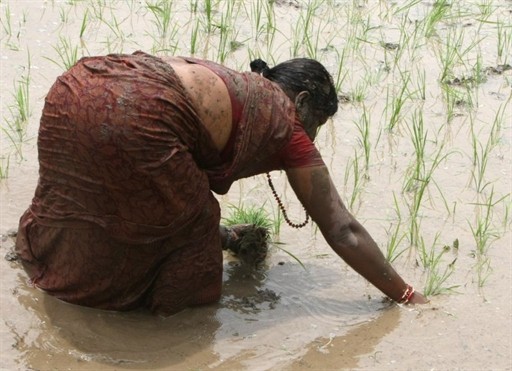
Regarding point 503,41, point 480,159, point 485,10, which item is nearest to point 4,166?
point 480,159

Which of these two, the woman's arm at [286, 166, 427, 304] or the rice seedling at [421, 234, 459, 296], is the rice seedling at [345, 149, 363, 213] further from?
the woman's arm at [286, 166, 427, 304]

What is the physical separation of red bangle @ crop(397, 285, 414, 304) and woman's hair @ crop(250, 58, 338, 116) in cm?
81

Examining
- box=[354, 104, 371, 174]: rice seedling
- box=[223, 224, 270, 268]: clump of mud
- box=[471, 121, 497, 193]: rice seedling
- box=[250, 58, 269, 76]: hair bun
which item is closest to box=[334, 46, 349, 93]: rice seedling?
box=[354, 104, 371, 174]: rice seedling

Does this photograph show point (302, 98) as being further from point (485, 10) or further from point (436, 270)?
point (485, 10)

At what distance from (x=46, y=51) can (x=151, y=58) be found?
87.9 inches

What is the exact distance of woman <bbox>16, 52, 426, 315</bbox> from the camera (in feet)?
12.6

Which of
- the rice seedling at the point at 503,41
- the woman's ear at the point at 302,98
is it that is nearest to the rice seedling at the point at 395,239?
the woman's ear at the point at 302,98

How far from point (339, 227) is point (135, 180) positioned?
0.79 m

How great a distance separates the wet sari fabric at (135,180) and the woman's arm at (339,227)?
0.48 feet

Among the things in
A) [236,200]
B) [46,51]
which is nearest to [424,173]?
[236,200]

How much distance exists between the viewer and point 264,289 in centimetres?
454

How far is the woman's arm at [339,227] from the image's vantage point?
4016mm

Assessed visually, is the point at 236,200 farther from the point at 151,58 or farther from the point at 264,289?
the point at 151,58

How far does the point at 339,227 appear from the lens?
4.10 meters
